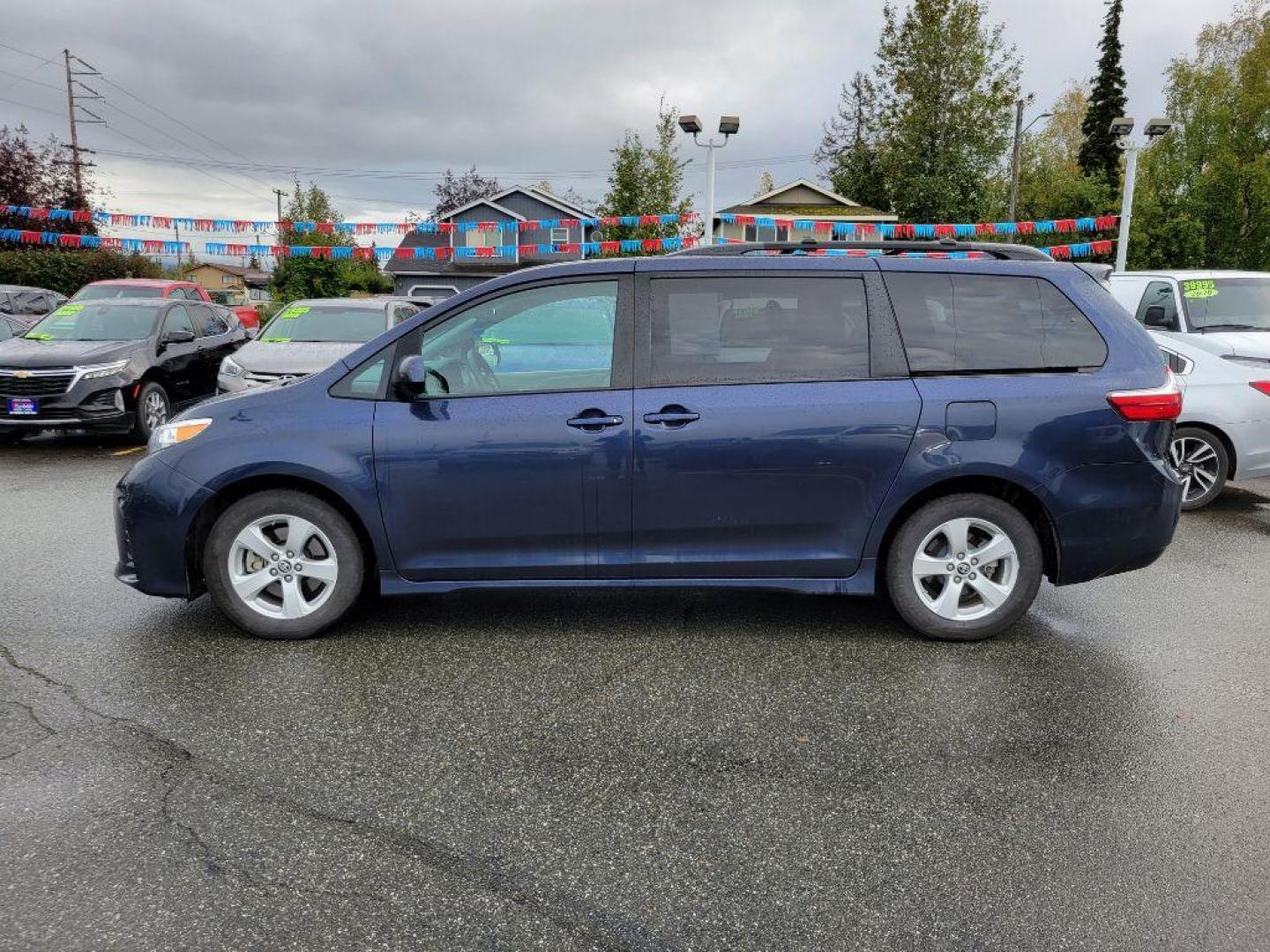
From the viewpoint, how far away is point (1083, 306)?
14.4 feet

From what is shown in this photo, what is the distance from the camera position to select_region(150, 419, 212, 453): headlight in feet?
14.2

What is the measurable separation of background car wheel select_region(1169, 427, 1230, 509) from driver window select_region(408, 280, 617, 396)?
551 centimetres

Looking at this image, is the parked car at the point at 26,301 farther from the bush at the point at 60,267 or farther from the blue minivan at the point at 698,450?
the blue minivan at the point at 698,450

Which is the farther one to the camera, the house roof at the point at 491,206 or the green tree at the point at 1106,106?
the green tree at the point at 1106,106


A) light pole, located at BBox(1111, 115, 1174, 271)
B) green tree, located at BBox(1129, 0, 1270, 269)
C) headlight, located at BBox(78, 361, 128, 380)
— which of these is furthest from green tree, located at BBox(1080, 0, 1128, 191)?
headlight, located at BBox(78, 361, 128, 380)

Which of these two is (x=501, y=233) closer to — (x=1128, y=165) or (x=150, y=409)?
(x=1128, y=165)

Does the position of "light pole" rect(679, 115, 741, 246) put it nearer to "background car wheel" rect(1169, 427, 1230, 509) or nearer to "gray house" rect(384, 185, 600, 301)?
"background car wheel" rect(1169, 427, 1230, 509)

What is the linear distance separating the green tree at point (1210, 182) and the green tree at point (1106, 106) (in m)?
15.6

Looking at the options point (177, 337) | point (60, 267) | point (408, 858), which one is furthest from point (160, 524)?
point (60, 267)

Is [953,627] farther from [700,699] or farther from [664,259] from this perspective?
[664,259]

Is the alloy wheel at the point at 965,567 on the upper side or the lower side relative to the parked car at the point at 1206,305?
lower

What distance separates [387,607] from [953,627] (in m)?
2.89

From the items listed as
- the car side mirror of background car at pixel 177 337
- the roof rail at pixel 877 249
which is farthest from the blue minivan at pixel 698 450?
the car side mirror of background car at pixel 177 337

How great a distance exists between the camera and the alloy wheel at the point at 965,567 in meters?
4.34
